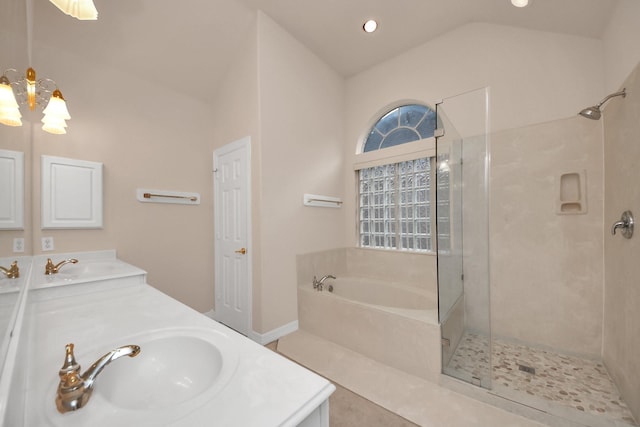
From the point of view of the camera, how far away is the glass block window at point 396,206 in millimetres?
2826

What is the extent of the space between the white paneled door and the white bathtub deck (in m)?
0.67

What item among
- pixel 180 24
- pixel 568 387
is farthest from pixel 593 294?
pixel 180 24

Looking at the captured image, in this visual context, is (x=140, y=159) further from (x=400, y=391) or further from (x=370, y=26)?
(x=400, y=391)

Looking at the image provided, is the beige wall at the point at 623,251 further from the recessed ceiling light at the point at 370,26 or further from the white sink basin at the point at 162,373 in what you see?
the white sink basin at the point at 162,373

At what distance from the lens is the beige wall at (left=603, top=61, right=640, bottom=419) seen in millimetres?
1428

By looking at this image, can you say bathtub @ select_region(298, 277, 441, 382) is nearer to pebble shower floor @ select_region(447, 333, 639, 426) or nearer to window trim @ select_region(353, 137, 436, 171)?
pebble shower floor @ select_region(447, 333, 639, 426)

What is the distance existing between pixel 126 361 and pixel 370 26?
3140 mm

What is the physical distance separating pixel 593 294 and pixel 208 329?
2.74 metres

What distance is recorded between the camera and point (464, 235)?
221cm

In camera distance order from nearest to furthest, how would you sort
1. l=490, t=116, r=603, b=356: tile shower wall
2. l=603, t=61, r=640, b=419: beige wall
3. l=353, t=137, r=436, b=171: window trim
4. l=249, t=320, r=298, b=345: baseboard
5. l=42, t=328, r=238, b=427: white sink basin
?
l=42, t=328, r=238, b=427: white sink basin
l=603, t=61, r=640, b=419: beige wall
l=490, t=116, r=603, b=356: tile shower wall
l=249, t=320, r=298, b=345: baseboard
l=353, t=137, r=436, b=171: window trim

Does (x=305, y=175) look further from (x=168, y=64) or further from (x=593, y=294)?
(x=593, y=294)

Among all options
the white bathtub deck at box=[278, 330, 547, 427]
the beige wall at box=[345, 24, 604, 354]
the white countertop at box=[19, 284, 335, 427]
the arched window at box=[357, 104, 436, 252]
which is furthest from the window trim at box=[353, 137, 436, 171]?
the white countertop at box=[19, 284, 335, 427]

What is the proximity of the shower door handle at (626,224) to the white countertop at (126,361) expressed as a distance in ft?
6.65

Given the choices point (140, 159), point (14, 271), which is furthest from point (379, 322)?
point (140, 159)
